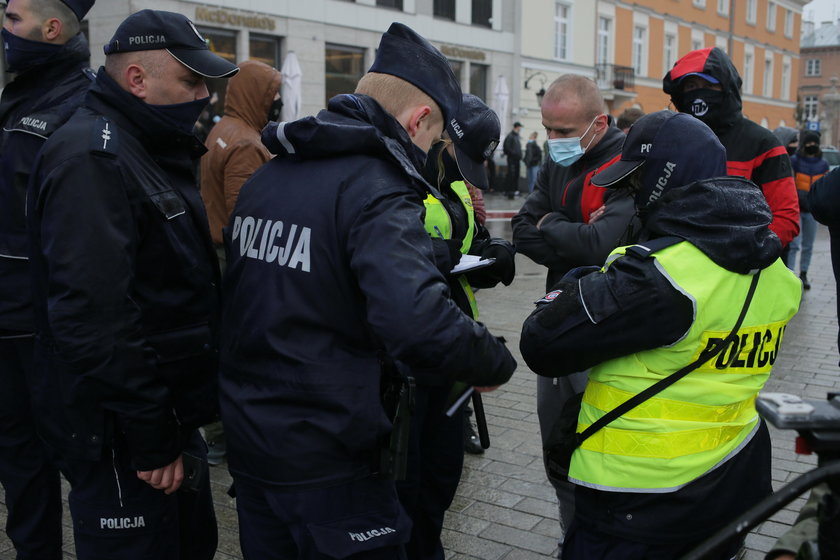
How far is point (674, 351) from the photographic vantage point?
6.63 feet

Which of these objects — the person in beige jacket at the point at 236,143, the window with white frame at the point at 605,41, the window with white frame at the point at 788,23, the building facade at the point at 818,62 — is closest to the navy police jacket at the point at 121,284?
the person in beige jacket at the point at 236,143

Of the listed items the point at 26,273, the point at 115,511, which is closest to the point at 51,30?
the point at 26,273

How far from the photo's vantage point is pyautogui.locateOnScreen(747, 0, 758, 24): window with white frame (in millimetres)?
48188

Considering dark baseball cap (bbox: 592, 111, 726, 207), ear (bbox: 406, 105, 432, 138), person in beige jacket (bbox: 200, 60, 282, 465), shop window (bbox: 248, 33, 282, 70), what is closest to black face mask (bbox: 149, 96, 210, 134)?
ear (bbox: 406, 105, 432, 138)

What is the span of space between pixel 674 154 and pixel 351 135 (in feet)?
2.99

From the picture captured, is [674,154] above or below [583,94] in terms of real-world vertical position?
below

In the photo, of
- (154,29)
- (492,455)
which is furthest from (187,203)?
(492,455)

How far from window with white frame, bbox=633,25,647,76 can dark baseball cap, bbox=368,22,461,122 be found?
3773 cm

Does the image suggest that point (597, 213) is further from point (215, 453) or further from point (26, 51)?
point (215, 453)

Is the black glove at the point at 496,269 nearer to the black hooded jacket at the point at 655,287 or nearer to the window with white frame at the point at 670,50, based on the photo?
the black hooded jacket at the point at 655,287

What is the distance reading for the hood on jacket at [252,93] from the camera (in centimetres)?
438

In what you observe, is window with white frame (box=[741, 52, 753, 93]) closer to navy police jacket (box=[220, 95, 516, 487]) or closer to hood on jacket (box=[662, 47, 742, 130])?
hood on jacket (box=[662, 47, 742, 130])

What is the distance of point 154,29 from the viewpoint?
8.09 feet

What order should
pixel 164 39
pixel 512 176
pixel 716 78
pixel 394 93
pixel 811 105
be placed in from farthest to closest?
1. pixel 811 105
2. pixel 512 176
3. pixel 716 78
4. pixel 164 39
5. pixel 394 93
